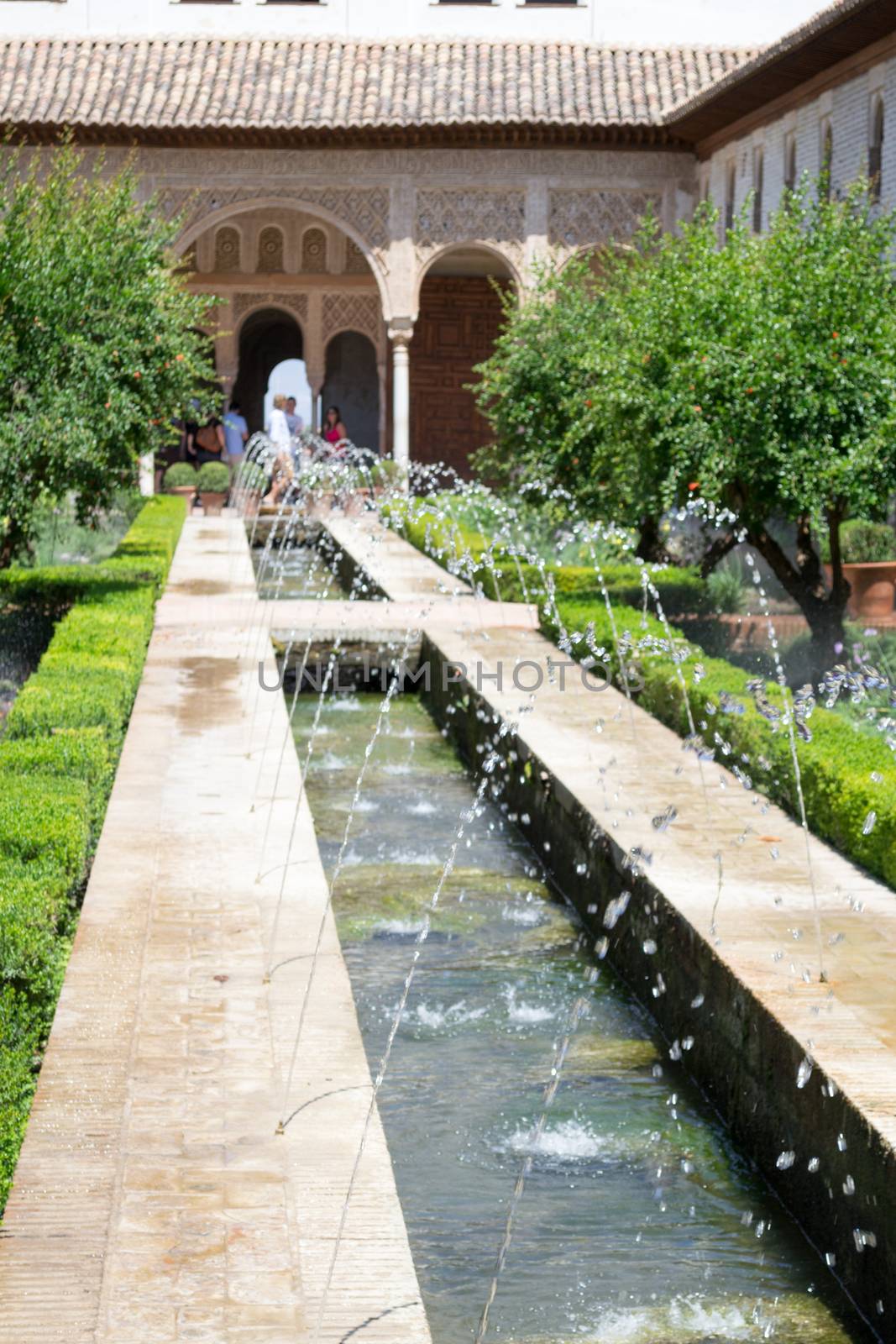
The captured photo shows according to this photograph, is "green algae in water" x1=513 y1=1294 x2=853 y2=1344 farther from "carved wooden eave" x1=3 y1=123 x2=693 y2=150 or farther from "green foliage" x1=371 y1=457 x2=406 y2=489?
"carved wooden eave" x1=3 y1=123 x2=693 y2=150

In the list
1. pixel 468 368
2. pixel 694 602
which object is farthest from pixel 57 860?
pixel 468 368

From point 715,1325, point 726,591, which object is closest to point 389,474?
point 726,591

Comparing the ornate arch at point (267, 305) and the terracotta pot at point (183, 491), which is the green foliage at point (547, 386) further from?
the ornate arch at point (267, 305)

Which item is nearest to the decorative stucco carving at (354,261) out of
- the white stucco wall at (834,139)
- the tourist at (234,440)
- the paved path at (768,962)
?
the tourist at (234,440)

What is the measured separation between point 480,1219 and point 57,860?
146cm

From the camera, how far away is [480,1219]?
4266mm

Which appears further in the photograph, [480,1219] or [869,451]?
[869,451]

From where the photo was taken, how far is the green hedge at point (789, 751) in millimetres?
6020

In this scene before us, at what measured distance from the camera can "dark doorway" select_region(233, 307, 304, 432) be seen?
28.6 metres

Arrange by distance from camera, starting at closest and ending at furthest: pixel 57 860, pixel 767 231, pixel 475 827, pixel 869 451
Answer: pixel 57 860 < pixel 475 827 < pixel 869 451 < pixel 767 231

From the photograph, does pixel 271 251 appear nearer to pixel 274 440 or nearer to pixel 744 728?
pixel 274 440

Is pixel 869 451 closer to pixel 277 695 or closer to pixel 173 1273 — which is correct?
pixel 277 695

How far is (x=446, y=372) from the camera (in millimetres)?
26484

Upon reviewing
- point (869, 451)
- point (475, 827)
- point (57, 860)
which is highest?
point (869, 451)
